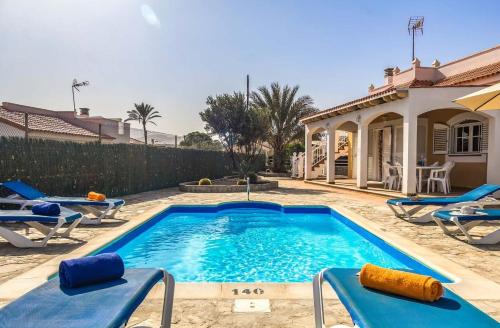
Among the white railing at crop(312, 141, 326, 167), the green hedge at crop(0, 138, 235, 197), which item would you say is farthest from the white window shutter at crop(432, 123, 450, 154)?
the green hedge at crop(0, 138, 235, 197)

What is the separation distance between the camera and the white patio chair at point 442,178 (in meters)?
11.9

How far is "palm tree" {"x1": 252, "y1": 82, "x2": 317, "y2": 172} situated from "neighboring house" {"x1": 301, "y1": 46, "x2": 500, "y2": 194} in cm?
713

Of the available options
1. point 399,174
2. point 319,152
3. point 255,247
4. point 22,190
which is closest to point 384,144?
point 399,174

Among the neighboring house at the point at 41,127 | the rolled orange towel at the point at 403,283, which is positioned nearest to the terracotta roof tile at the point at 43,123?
the neighboring house at the point at 41,127

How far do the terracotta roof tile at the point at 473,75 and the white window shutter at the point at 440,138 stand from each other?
1.92 m

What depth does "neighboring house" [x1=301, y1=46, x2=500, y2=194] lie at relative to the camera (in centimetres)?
1098

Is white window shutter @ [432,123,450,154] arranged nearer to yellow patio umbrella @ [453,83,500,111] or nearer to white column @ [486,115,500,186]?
white column @ [486,115,500,186]

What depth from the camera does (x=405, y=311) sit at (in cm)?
212

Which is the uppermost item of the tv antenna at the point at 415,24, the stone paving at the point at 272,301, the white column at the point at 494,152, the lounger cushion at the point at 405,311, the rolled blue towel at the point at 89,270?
the tv antenna at the point at 415,24

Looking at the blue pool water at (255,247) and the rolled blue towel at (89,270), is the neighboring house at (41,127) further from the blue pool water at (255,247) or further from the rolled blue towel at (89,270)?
the rolled blue towel at (89,270)

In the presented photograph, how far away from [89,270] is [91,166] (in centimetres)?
1009

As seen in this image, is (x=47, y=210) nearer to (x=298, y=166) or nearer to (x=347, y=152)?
(x=298, y=166)

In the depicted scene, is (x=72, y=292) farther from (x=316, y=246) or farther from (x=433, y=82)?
(x=433, y=82)

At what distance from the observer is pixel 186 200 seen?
464 inches
